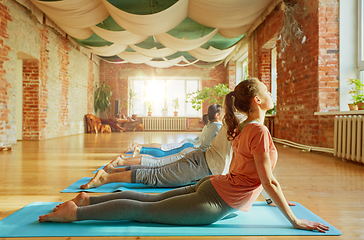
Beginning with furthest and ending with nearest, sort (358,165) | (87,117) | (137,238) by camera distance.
A: (87,117) → (358,165) → (137,238)

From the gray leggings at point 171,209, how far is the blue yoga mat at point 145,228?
62mm

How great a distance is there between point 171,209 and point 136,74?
41.4 ft

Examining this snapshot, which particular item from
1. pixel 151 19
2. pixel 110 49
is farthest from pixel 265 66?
pixel 110 49

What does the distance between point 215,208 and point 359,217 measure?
1081 millimetres

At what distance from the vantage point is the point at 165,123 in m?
13.5

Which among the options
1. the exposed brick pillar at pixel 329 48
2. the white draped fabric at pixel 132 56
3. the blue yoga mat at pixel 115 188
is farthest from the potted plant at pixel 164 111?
the blue yoga mat at pixel 115 188

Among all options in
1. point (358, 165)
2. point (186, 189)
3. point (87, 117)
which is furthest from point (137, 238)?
point (87, 117)

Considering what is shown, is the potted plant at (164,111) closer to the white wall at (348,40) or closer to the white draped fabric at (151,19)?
the white draped fabric at (151,19)

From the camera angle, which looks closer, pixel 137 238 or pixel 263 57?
pixel 137 238

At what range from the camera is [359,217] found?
1759 mm

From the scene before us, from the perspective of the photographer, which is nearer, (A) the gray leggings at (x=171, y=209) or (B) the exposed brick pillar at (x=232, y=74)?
(A) the gray leggings at (x=171, y=209)

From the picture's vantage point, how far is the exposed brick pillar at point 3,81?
5703mm

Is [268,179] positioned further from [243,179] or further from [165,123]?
[165,123]

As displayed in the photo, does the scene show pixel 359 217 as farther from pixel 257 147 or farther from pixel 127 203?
pixel 127 203
